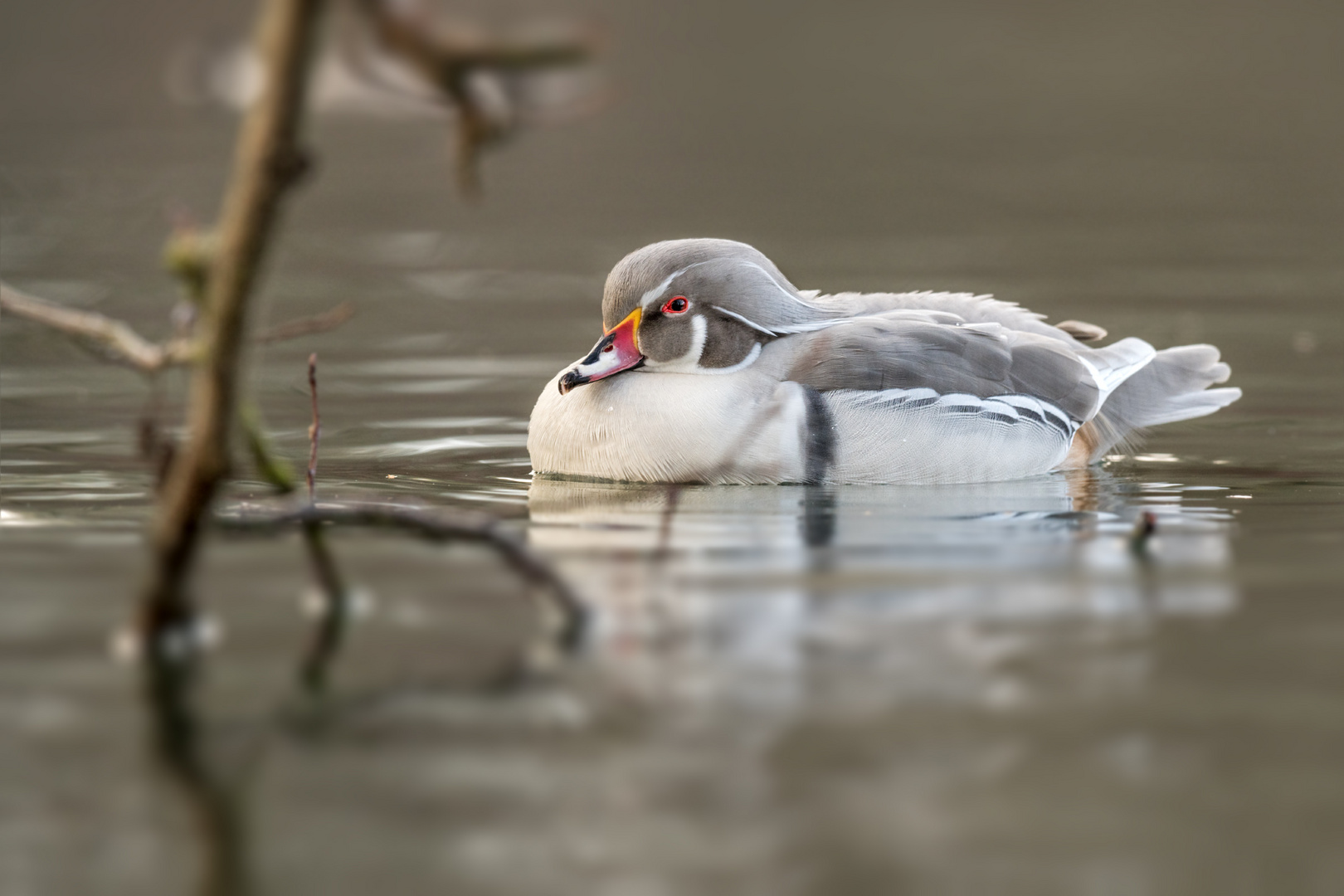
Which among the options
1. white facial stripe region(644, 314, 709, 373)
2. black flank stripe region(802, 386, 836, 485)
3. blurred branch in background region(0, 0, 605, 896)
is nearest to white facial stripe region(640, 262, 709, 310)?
white facial stripe region(644, 314, 709, 373)

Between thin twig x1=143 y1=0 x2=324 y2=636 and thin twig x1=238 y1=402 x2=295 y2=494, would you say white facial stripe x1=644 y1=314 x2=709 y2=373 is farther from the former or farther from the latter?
thin twig x1=143 y1=0 x2=324 y2=636

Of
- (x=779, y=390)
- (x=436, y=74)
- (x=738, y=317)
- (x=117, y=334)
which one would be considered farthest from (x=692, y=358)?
(x=436, y=74)

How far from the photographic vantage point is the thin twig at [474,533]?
4645 millimetres

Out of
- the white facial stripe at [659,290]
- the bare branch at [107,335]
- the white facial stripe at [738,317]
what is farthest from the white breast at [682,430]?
the bare branch at [107,335]

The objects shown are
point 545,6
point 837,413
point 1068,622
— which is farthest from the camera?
point 545,6

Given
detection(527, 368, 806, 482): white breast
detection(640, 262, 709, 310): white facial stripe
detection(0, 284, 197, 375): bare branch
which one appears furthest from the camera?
detection(640, 262, 709, 310): white facial stripe

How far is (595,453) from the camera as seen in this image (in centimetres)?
812

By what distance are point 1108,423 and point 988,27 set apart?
35.6 meters

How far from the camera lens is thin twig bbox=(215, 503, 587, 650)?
4.64 m

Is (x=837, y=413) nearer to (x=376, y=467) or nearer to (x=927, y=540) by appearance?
(x=927, y=540)

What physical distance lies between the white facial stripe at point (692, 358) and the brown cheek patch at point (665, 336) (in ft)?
0.07

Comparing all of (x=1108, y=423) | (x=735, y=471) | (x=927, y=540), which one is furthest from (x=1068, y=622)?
(x=1108, y=423)

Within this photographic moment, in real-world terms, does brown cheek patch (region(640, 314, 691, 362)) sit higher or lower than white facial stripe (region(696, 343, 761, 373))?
higher

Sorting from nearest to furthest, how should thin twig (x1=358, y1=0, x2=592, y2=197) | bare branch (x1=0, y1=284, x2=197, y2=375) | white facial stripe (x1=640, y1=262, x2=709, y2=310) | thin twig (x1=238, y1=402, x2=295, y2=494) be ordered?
thin twig (x1=358, y1=0, x2=592, y2=197)
bare branch (x1=0, y1=284, x2=197, y2=375)
thin twig (x1=238, y1=402, x2=295, y2=494)
white facial stripe (x1=640, y1=262, x2=709, y2=310)
